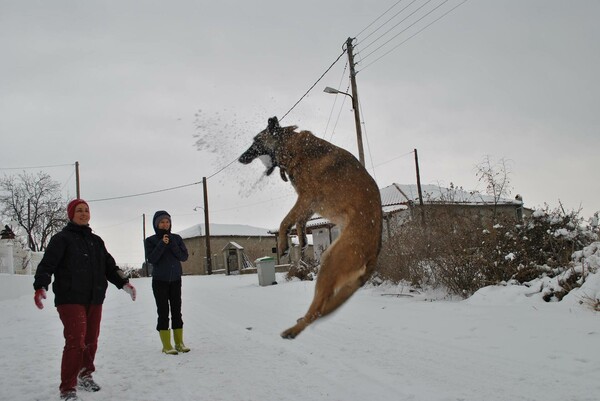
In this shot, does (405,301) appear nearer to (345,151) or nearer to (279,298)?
(279,298)

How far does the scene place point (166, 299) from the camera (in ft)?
26.7

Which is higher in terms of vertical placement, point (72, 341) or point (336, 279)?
point (336, 279)

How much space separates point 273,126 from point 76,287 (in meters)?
4.85

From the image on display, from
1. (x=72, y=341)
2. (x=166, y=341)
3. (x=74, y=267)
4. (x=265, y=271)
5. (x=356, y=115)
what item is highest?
(x=356, y=115)

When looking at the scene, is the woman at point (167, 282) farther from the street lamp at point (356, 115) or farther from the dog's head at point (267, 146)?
the dog's head at point (267, 146)

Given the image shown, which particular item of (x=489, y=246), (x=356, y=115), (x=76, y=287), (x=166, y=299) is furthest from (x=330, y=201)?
(x=489, y=246)

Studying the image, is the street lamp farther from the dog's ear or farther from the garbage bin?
the garbage bin

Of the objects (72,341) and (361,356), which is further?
(361,356)

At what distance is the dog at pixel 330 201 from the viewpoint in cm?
163

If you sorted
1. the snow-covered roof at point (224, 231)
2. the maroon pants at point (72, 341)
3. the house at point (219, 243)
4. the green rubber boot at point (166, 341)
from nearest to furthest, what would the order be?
the maroon pants at point (72, 341) → the green rubber boot at point (166, 341) → the house at point (219, 243) → the snow-covered roof at point (224, 231)

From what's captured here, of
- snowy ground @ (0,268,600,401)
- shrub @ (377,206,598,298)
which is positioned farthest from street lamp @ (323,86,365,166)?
shrub @ (377,206,598,298)

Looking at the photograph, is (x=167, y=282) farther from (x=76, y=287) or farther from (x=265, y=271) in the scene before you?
(x=265, y=271)

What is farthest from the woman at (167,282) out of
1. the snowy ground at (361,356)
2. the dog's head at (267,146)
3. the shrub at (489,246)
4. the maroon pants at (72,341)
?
the dog's head at (267,146)

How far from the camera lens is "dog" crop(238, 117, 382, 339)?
163 cm
